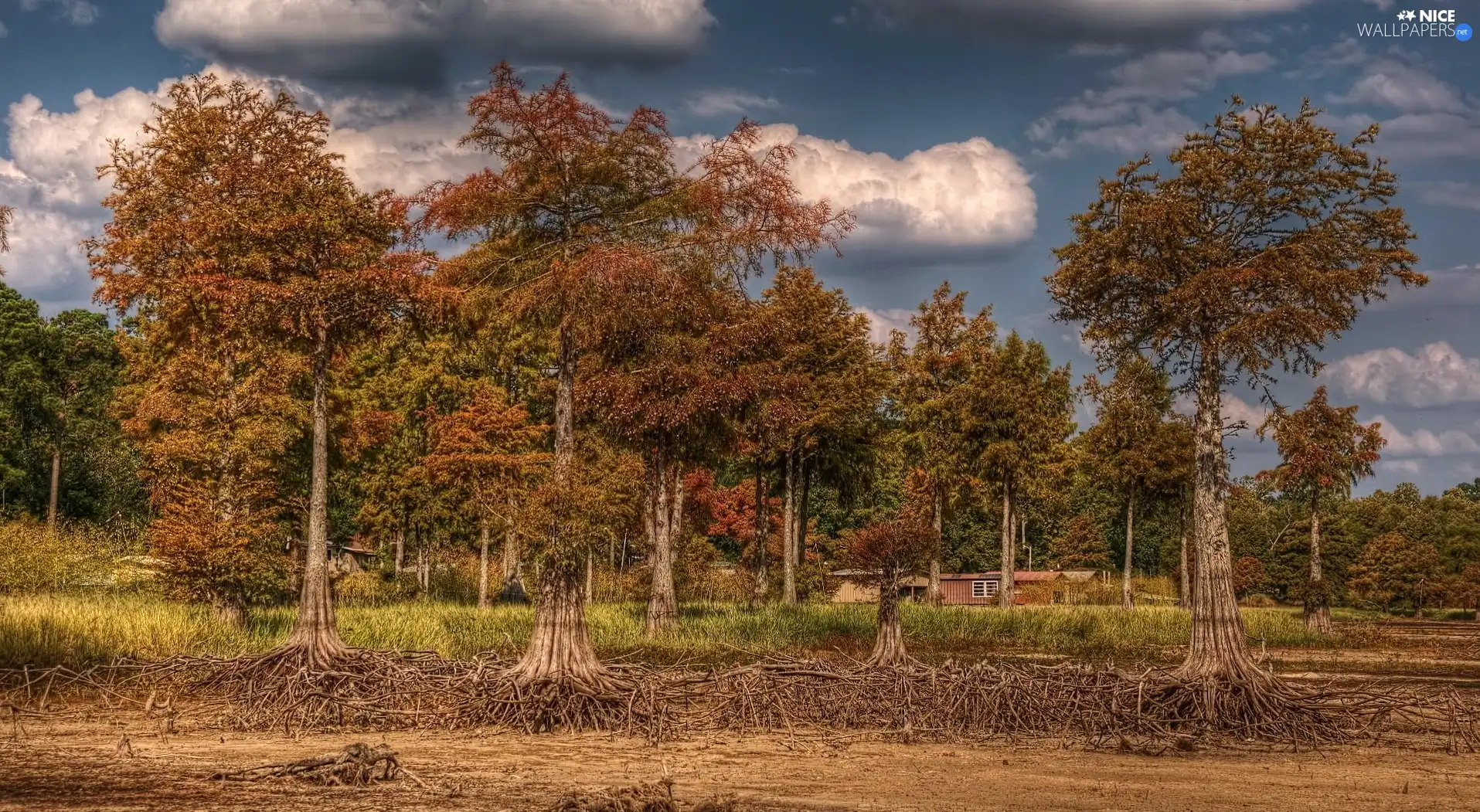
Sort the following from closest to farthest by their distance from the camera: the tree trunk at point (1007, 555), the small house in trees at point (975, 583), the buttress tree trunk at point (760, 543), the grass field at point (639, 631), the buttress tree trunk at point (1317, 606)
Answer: the grass field at point (639, 631)
the buttress tree trunk at point (1317, 606)
the buttress tree trunk at point (760, 543)
the tree trunk at point (1007, 555)
the small house in trees at point (975, 583)

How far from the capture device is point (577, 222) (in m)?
19.1

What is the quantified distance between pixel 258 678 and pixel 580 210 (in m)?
8.08

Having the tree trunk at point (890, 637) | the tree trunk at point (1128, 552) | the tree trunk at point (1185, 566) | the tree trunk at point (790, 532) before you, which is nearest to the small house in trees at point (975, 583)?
the tree trunk at point (1128, 552)

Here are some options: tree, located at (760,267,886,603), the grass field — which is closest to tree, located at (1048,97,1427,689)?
the grass field

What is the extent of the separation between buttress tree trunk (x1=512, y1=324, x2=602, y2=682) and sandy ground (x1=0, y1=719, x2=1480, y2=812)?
111 cm

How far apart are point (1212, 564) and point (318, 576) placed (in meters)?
12.6

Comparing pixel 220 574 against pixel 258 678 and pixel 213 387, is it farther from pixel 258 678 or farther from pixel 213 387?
pixel 258 678

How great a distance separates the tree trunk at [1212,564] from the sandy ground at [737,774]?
1.61 meters

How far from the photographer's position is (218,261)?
2098cm

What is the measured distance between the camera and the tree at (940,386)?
49.4 metres

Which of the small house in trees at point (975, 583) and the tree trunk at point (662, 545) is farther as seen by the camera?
the small house in trees at point (975, 583)

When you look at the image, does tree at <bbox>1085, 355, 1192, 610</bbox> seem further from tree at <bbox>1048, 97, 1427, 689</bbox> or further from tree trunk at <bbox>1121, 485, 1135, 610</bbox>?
tree at <bbox>1048, 97, 1427, 689</bbox>

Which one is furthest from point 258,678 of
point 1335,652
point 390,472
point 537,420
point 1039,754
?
point 537,420

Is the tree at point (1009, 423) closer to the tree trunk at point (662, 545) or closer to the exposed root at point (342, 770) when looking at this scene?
the tree trunk at point (662, 545)
